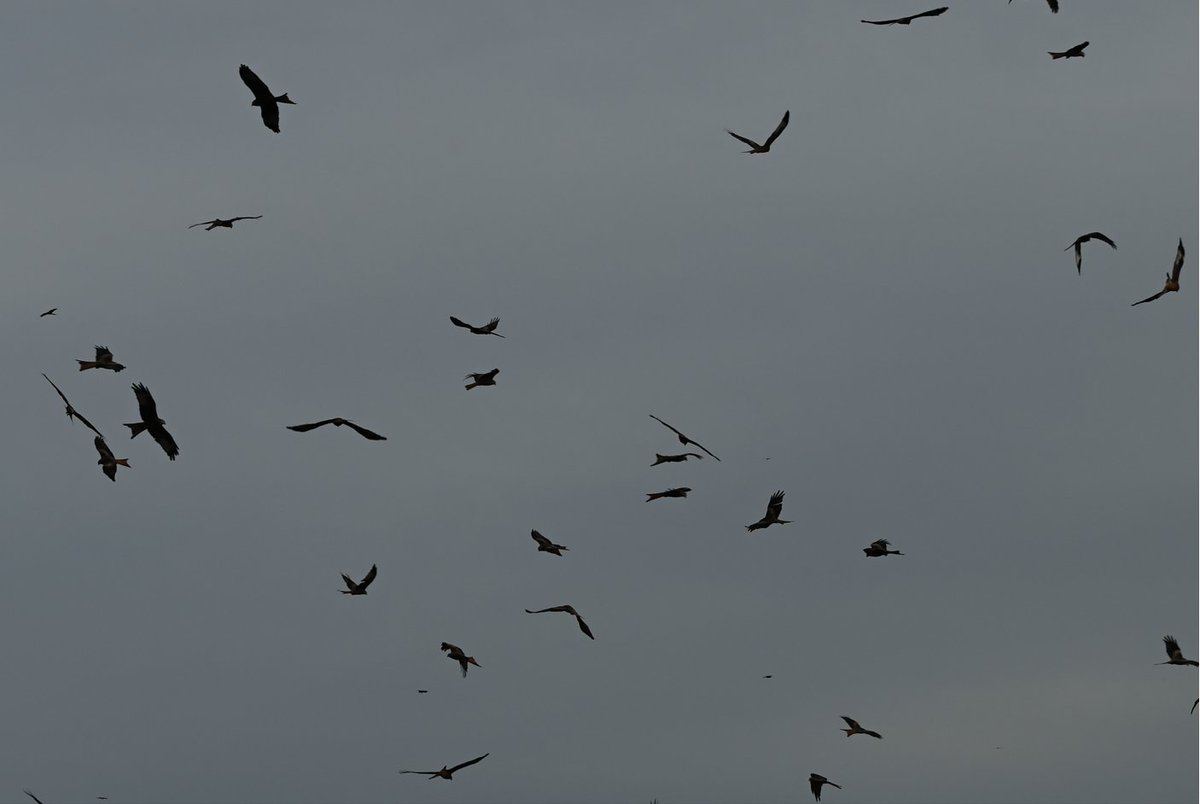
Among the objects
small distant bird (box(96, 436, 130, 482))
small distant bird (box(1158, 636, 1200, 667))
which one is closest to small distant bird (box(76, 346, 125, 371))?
small distant bird (box(96, 436, 130, 482))

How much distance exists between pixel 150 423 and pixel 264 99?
32.7ft

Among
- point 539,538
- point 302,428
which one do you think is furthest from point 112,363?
point 539,538

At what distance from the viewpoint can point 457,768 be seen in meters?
75.1

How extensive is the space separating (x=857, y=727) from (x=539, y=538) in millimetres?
12832

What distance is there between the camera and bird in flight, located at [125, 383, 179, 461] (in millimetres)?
58969

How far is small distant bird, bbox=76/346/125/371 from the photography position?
6550 cm

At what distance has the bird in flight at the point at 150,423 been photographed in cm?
5897

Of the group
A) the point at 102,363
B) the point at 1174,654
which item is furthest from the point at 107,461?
the point at 1174,654

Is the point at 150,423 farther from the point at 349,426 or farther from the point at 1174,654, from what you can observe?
the point at 1174,654

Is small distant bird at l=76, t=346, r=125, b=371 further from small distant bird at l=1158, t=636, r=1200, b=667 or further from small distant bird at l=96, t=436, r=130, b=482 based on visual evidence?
small distant bird at l=1158, t=636, r=1200, b=667

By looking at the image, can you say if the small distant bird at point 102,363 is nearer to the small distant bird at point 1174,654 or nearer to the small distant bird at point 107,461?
the small distant bird at point 107,461

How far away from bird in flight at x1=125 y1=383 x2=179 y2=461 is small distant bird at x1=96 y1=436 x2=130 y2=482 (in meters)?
2.90

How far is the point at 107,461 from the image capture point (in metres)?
64.0

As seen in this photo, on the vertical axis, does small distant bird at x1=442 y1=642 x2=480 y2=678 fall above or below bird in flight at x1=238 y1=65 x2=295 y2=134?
below
